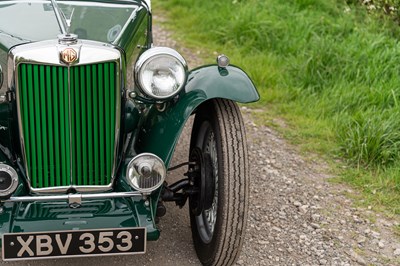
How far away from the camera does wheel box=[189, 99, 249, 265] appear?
11.1 feet

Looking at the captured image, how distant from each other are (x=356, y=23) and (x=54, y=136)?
437 cm

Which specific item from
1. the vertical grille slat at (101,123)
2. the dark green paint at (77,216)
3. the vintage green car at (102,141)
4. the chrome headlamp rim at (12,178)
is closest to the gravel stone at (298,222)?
the vintage green car at (102,141)

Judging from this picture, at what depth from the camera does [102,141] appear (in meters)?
3.36

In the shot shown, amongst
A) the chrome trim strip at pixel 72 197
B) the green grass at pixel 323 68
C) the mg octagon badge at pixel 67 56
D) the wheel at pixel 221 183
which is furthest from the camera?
the green grass at pixel 323 68

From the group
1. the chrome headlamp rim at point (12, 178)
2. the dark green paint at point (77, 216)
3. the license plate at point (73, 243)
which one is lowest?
the license plate at point (73, 243)

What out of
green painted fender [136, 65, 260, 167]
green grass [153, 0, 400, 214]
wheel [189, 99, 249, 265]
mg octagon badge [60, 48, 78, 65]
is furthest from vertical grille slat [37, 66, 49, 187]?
green grass [153, 0, 400, 214]

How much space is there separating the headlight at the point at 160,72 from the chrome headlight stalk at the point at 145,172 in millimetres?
289

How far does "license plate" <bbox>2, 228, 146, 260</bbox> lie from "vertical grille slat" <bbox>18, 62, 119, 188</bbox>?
0.31m

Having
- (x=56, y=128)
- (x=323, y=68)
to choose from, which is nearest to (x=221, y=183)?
(x=56, y=128)

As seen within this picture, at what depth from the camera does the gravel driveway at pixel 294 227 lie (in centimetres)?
386

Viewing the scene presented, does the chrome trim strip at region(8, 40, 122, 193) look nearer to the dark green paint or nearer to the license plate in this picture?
the dark green paint

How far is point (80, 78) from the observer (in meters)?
3.17

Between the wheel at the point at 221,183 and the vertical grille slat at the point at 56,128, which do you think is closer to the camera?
the vertical grille slat at the point at 56,128

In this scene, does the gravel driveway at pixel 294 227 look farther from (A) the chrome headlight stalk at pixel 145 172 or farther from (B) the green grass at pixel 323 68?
(A) the chrome headlight stalk at pixel 145 172
